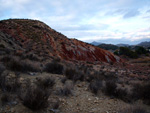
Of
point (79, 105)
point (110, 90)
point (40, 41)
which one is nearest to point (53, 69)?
point (110, 90)

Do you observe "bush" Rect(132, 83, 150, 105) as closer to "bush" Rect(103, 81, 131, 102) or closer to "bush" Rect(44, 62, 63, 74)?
"bush" Rect(103, 81, 131, 102)

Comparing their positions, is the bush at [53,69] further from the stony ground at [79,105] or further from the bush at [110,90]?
the bush at [110,90]

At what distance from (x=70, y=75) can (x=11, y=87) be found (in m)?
4.01

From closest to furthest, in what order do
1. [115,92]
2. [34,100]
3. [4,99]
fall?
1. [34,100]
2. [4,99]
3. [115,92]

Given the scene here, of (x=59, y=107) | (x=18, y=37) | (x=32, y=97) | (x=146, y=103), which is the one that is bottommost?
(x=146, y=103)

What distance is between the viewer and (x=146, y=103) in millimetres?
5059

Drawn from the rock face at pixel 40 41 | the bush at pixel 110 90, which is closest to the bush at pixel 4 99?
the bush at pixel 110 90

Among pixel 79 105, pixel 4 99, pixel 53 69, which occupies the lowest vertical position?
pixel 79 105

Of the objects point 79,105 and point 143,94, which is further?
point 143,94

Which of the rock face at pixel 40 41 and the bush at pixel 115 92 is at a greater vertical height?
the rock face at pixel 40 41

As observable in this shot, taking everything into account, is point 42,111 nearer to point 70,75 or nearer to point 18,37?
point 70,75

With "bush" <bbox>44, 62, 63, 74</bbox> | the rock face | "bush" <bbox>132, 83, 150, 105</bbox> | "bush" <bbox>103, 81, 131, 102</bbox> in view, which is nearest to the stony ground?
"bush" <bbox>103, 81, 131, 102</bbox>

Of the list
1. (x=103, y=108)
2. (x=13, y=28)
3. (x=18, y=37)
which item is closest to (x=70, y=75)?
(x=103, y=108)

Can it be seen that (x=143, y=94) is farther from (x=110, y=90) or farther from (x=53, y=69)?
(x=53, y=69)
